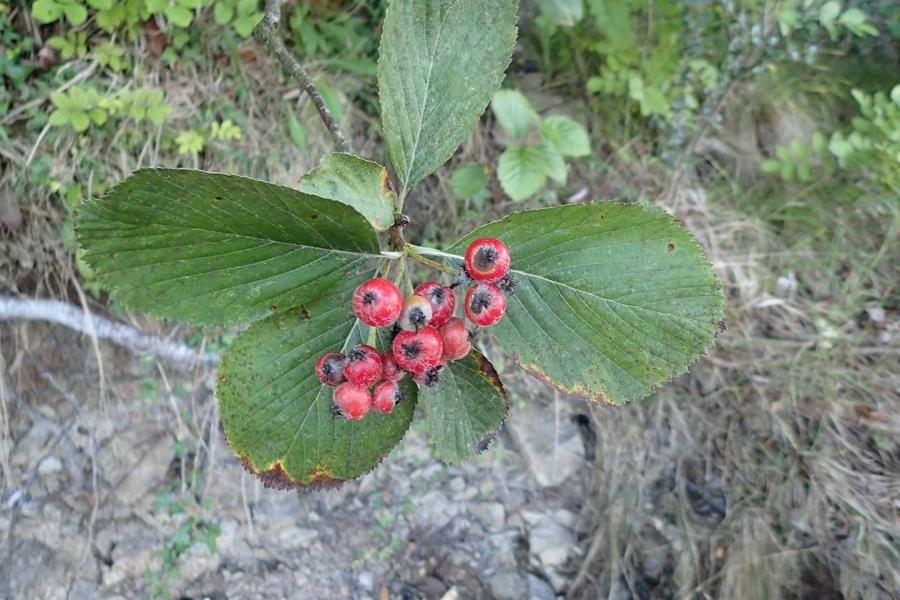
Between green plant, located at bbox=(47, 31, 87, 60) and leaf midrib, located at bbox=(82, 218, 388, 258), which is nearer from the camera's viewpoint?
leaf midrib, located at bbox=(82, 218, 388, 258)

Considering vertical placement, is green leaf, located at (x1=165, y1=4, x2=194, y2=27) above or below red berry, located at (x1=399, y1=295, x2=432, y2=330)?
above

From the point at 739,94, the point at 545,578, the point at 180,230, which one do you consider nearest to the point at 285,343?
the point at 180,230

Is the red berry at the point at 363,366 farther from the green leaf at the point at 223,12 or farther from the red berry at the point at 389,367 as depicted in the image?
the green leaf at the point at 223,12

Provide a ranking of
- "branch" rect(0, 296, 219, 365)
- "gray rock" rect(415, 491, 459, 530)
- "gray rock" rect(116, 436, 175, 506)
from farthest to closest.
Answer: "gray rock" rect(415, 491, 459, 530), "gray rock" rect(116, 436, 175, 506), "branch" rect(0, 296, 219, 365)

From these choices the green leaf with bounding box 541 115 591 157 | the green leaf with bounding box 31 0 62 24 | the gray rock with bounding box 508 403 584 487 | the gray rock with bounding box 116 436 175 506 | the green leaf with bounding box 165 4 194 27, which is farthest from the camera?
the gray rock with bounding box 508 403 584 487

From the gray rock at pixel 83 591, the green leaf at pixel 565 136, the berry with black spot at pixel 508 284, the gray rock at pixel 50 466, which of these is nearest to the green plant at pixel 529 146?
the green leaf at pixel 565 136

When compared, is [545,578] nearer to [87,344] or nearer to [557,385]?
[557,385]

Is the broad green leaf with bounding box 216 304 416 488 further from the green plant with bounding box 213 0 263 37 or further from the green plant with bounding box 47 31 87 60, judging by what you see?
the green plant with bounding box 47 31 87 60

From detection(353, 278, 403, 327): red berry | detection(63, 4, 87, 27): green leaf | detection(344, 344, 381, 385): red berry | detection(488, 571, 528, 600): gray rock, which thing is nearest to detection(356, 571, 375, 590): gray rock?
detection(488, 571, 528, 600): gray rock
